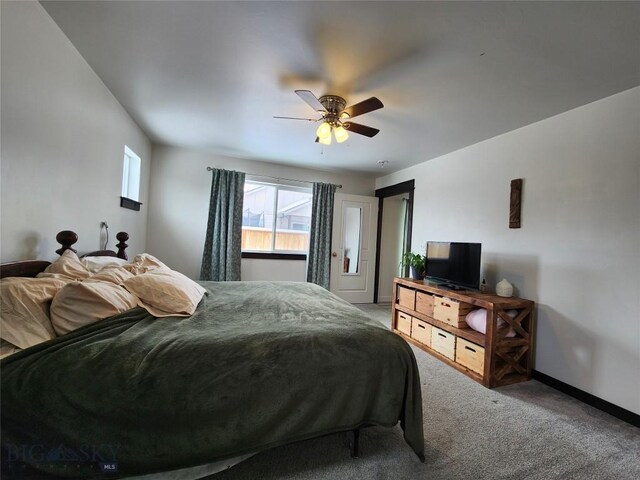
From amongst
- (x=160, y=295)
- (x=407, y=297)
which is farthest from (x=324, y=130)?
(x=407, y=297)

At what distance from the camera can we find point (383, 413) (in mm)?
1411

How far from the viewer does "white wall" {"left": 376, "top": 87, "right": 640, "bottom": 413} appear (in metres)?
1.99

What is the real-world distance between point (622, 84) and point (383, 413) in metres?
2.83

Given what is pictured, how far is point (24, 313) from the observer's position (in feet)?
3.72

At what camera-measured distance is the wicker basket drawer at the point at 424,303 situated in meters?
3.08

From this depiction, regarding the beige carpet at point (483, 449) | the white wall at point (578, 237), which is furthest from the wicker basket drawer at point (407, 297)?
the beige carpet at point (483, 449)

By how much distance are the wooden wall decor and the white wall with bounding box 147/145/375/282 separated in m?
3.53

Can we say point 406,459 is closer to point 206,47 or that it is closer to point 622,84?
point 206,47

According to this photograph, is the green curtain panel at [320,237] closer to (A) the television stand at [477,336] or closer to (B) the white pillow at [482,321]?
(A) the television stand at [477,336]

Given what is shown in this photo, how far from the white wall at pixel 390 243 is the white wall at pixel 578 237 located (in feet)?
7.65

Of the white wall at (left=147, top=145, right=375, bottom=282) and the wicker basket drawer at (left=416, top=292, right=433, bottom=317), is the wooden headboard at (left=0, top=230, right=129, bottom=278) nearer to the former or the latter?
the white wall at (left=147, top=145, right=375, bottom=282)

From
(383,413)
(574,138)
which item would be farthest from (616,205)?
(383,413)

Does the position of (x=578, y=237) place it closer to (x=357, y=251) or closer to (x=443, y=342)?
(x=443, y=342)

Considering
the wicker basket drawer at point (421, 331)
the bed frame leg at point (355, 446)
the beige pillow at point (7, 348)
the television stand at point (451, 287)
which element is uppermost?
the television stand at point (451, 287)
